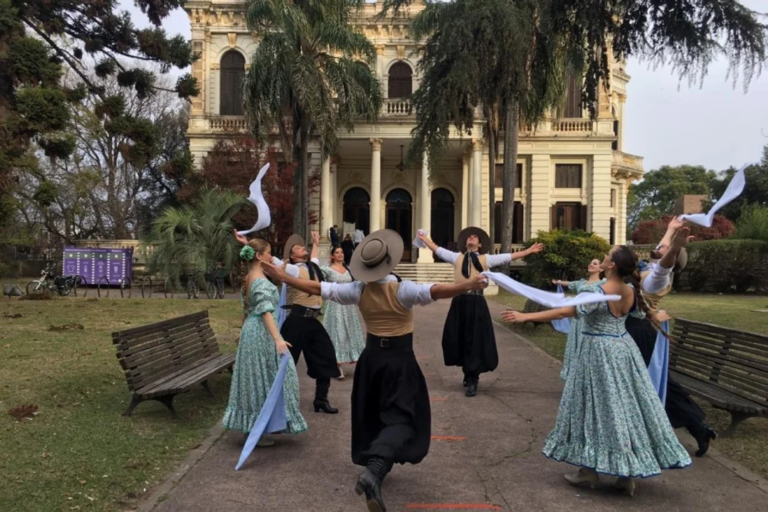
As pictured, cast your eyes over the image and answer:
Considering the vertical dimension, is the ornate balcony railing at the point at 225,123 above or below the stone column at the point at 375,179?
above

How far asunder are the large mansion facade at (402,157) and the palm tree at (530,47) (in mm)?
9723

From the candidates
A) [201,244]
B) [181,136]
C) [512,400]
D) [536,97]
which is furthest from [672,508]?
[181,136]

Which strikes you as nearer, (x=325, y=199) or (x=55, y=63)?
(x=55, y=63)

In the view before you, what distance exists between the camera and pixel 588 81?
10.1 metres

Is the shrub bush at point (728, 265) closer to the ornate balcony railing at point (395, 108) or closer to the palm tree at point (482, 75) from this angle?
the palm tree at point (482, 75)

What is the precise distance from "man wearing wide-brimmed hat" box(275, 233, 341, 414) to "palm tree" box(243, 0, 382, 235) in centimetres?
1550

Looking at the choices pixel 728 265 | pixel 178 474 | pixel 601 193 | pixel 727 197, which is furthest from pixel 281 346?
pixel 601 193

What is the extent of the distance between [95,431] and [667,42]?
8.77 meters

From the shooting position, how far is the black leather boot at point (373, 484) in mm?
3596

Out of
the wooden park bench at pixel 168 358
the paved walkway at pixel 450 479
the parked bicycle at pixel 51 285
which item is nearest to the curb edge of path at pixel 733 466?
the paved walkway at pixel 450 479

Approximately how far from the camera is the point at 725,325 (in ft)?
44.2

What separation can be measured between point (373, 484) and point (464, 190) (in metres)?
30.7

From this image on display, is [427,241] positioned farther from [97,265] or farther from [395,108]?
[395,108]

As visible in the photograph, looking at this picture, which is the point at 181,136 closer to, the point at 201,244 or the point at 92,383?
the point at 201,244
